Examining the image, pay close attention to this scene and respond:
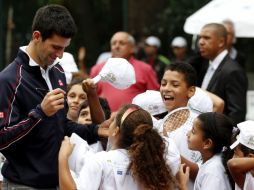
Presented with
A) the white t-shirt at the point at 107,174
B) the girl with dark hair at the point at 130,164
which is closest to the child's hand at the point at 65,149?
the girl with dark hair at the point at 130,164

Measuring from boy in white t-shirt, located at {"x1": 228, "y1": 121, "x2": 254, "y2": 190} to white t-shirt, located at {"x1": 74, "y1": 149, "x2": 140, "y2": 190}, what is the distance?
0.81 metres

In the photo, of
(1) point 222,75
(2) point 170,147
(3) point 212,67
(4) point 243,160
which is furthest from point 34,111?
(3) point 212,67

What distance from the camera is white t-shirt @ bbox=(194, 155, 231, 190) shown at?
5727 millimetres

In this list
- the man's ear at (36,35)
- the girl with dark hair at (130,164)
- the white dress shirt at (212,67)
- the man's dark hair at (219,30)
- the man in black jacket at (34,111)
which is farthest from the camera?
the man's dark hair at (219,30)

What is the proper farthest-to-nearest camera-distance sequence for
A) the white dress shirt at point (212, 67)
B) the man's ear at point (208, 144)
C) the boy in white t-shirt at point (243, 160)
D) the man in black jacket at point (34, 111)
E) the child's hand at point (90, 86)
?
the white dress shirt at point (212, 67)
the man's ear at point (208, 144)
the child's hand at point (90, 86)
the boy in white t-shirt at point (243, 160)
the man in black jacket at point (34, 111)

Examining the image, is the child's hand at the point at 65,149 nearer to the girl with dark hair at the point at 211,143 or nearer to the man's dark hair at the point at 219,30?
the girl with dark hair at the point at 211,143

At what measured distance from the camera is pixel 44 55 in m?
5.39

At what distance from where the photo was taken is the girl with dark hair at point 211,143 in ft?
19.1

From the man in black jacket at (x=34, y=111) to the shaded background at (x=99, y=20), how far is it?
7524 millimetres

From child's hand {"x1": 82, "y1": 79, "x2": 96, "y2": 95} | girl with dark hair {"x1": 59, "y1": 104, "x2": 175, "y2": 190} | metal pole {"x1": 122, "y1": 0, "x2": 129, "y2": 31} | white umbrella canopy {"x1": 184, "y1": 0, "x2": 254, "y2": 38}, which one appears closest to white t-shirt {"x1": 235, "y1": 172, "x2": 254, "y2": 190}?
girl with dark hair {"x1": 59, "y1": 104, "x2": 175, "y2": 190}

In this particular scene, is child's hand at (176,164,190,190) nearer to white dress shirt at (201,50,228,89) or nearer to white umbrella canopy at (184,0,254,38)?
white dress shirt at (201,50,228,89)

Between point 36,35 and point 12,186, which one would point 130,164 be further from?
point 36,35

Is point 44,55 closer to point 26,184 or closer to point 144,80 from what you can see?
point 26,184

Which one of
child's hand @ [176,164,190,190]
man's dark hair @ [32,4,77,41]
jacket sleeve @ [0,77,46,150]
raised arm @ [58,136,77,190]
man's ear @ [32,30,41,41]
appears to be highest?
man's dark hair @ [32,4,77,41]
